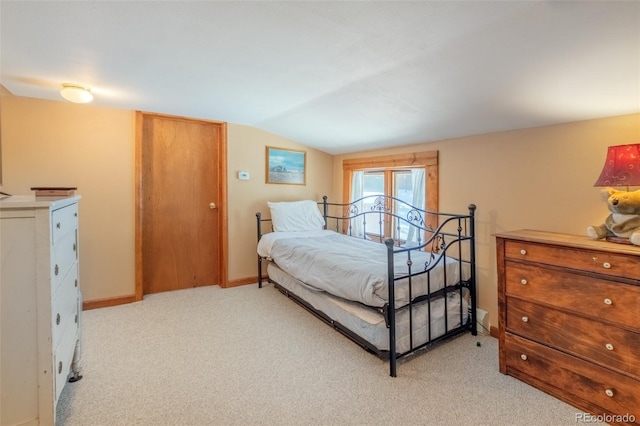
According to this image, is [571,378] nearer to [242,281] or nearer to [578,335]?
[578,335]

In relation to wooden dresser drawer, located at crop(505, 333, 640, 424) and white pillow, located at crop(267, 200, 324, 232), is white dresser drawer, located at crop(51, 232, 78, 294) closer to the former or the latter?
white pillow, located at crop(267, 200, 324, 232)

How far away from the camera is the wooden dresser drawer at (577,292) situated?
144 cm

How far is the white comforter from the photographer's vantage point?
2027 millimetres

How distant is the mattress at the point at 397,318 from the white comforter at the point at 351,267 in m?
0.10

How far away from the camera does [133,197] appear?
10.4 ft

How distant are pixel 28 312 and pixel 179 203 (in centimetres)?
238

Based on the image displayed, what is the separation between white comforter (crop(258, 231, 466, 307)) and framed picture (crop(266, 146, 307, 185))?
0.97 metres

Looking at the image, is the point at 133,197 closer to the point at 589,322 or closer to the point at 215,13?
the point at 215,13

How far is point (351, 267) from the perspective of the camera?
7.40ft

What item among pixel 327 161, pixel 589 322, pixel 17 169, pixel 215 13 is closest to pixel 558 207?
pixel 589 322

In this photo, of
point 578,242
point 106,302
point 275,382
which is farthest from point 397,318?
point 106,302

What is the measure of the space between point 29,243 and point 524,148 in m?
2.99

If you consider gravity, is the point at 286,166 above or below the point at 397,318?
above

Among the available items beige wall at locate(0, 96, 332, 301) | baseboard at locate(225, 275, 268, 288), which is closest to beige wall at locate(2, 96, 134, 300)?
beige wall at locate(0, 96, 332, 301)
